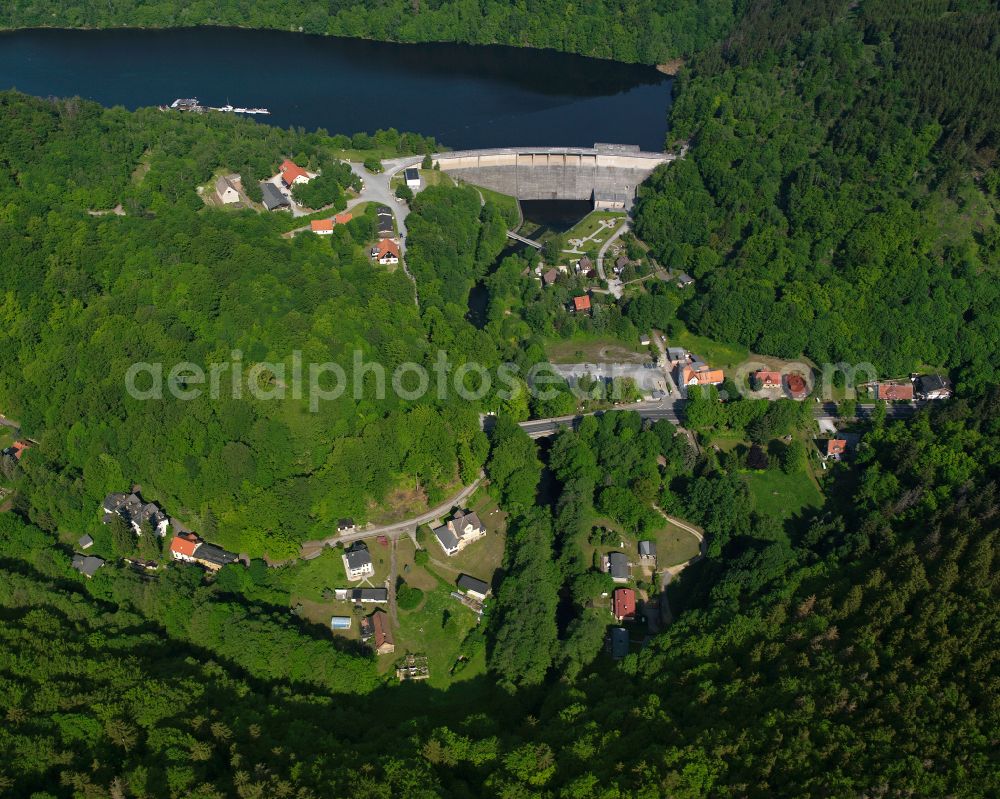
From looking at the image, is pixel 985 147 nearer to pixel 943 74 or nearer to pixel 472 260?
pixel 943 74

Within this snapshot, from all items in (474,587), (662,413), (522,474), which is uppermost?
(662,413)

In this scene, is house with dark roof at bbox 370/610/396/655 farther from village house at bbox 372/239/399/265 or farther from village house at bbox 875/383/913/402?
village house at bbox 875/383/913/402

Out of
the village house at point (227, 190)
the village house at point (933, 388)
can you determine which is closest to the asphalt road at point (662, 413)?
the village house at point (933, 388)

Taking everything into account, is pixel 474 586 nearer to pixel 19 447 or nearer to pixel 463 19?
pixel 19 447

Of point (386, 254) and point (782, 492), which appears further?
point (386, 254)

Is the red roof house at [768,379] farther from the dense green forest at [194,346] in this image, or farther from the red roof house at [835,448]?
the dense green forest at [194,346]

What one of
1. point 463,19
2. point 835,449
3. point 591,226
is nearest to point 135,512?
point 835,449

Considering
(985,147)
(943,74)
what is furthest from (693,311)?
(943,74)
